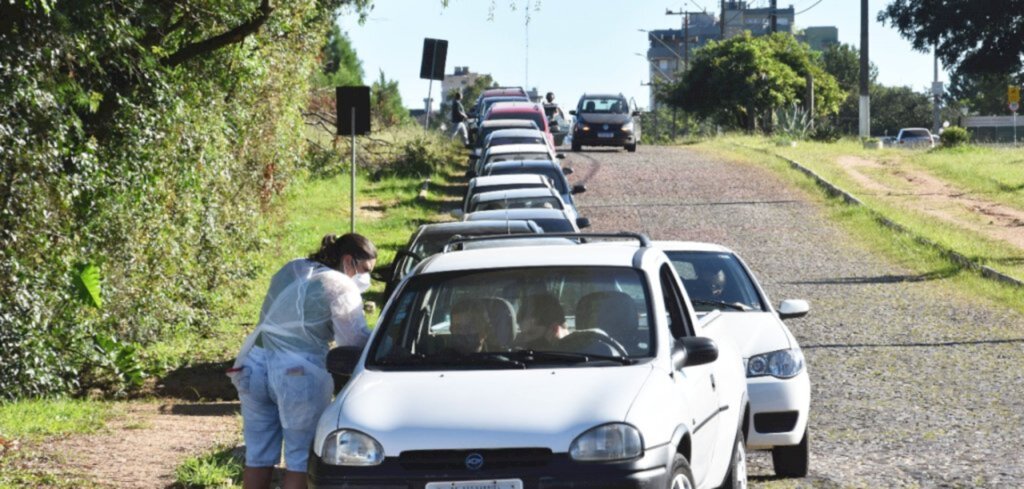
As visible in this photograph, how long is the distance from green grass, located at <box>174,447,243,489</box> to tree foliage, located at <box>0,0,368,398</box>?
2887 millimetres

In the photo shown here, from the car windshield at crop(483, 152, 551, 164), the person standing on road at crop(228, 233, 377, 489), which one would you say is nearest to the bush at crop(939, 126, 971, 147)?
the car windshield at crop(483, 152, 551, 164)

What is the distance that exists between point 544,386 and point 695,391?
0.95 meters

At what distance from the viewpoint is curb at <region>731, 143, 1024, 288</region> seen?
902 inches

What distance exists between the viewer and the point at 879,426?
12398 millimetres

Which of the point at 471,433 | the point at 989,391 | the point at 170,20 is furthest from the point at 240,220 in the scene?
the point at 471,433

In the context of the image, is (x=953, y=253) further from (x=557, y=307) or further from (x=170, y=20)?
(x=557, y=307)

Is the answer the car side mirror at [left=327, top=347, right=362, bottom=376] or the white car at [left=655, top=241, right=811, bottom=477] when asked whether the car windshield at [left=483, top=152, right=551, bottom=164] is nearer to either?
the white car at [left=655, top=241, right=811, bottom=477]

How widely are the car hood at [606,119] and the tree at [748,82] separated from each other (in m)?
15.5

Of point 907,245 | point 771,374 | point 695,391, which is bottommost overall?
point 907,245

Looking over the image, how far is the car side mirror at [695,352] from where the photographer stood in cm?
744

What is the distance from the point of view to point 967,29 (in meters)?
58.3

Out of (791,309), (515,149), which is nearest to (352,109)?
(791,309)

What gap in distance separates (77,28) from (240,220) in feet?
25.7

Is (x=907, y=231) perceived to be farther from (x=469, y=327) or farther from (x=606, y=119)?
(x=469, y=327)
